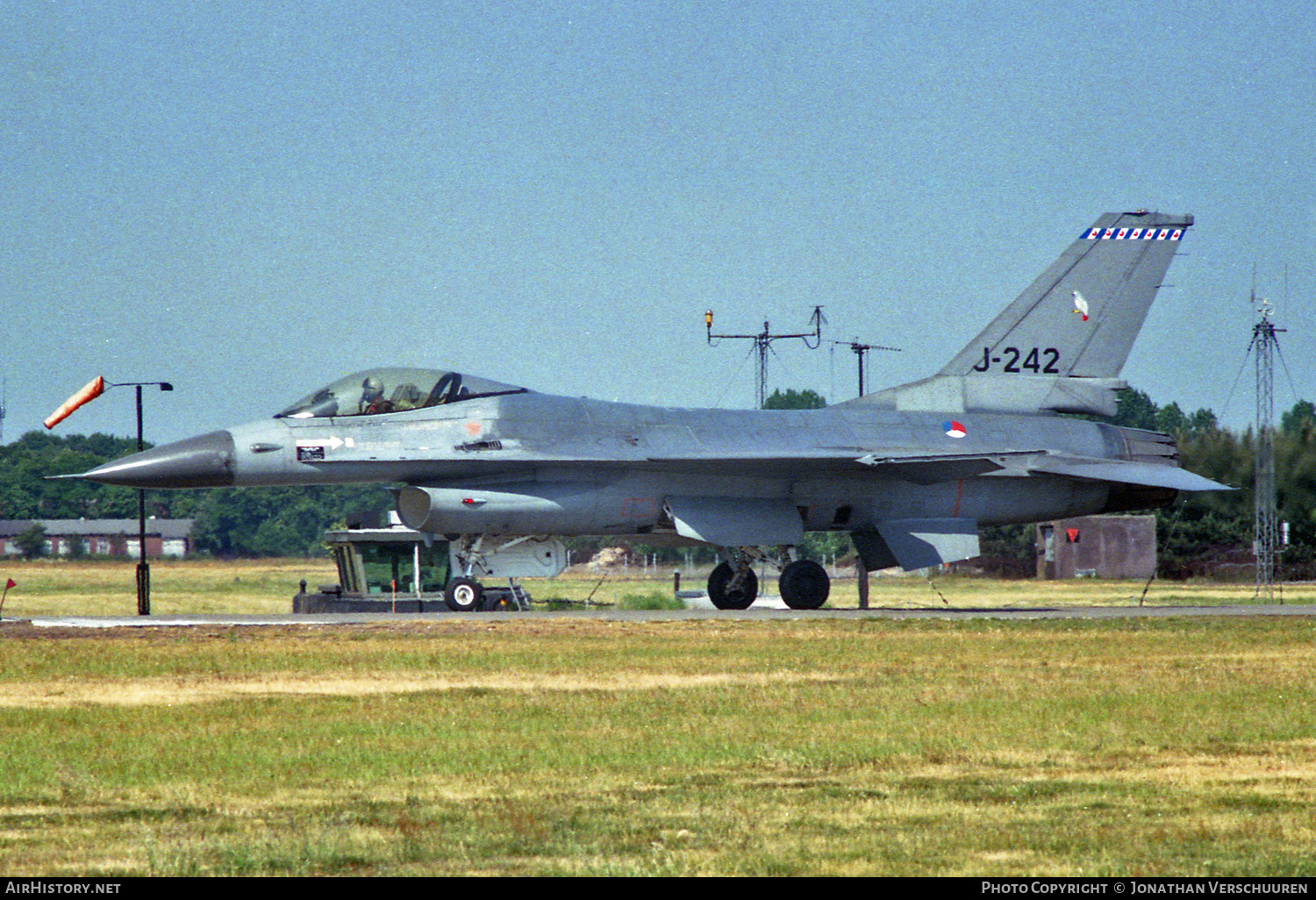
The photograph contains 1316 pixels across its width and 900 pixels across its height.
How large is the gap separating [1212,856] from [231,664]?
9565mm

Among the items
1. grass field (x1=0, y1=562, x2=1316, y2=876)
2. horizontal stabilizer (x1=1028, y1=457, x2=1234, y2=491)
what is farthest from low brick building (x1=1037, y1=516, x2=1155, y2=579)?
grass field (x1=0, y1=562, x2=1316, y2=876)

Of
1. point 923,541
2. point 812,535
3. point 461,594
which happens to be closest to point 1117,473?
point 923,541

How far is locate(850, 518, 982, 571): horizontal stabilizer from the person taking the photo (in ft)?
74.3

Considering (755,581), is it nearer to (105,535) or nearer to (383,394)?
(383,394)

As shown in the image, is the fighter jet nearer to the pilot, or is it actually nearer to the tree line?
the pilot

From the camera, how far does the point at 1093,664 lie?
526 inches

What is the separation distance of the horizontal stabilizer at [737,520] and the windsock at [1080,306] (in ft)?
19.0

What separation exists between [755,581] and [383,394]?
6537 mm

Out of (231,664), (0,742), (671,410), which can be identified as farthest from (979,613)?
(0,742)

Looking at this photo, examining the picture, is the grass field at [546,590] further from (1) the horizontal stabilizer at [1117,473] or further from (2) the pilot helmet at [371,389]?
(2) the pilot helmet at [371,389]

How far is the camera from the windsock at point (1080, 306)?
80.5 ft

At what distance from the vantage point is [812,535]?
227 feet

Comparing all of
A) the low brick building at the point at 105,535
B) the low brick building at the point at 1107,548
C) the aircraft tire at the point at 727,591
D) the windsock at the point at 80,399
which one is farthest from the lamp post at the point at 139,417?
the low brick building at the point at 105,535

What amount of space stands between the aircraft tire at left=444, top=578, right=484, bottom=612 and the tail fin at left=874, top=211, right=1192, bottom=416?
7171 millimetres
